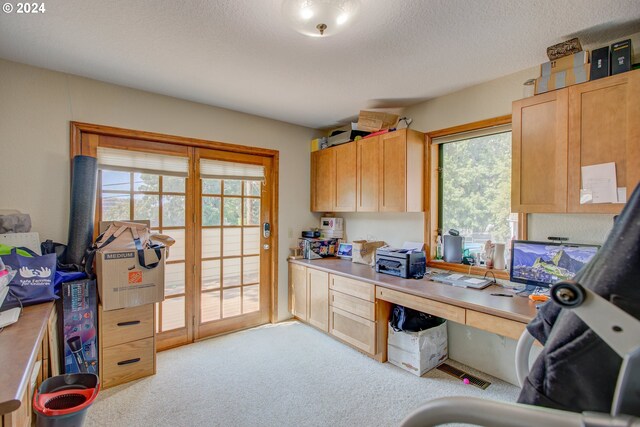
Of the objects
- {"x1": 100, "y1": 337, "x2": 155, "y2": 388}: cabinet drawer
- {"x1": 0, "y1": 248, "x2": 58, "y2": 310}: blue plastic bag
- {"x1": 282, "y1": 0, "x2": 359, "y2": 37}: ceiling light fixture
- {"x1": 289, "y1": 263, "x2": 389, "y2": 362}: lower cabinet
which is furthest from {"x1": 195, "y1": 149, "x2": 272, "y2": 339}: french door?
{"x1": 282, "y1": 0, "x2": 359, "y2": 37}: ceiling light fixture

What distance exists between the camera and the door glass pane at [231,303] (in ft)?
11.3

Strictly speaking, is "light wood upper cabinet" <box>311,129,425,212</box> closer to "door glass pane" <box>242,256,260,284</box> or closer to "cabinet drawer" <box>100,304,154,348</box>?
"door glass pane" <box>242,256,260,284</box>

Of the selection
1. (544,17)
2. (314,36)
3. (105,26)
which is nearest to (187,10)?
(105,26)

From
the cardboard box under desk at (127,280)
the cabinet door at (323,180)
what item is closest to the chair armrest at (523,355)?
the cardboard box under desk at (127,280)

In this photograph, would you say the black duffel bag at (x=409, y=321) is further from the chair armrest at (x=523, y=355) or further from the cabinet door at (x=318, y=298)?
the chair armrest at (x=523, y=355)

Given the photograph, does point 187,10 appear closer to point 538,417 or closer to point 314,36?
point 314,36

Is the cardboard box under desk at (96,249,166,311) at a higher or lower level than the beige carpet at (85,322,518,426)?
higher

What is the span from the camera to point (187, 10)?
1.72 meters

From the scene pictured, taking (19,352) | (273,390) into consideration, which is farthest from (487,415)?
(273,390)

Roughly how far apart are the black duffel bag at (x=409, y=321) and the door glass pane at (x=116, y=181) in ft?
9.09

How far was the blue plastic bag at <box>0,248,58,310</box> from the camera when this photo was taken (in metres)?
1.86

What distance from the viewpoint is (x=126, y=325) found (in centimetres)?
247

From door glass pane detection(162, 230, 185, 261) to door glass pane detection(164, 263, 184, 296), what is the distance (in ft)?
0.25

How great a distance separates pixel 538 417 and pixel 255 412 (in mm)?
2036
